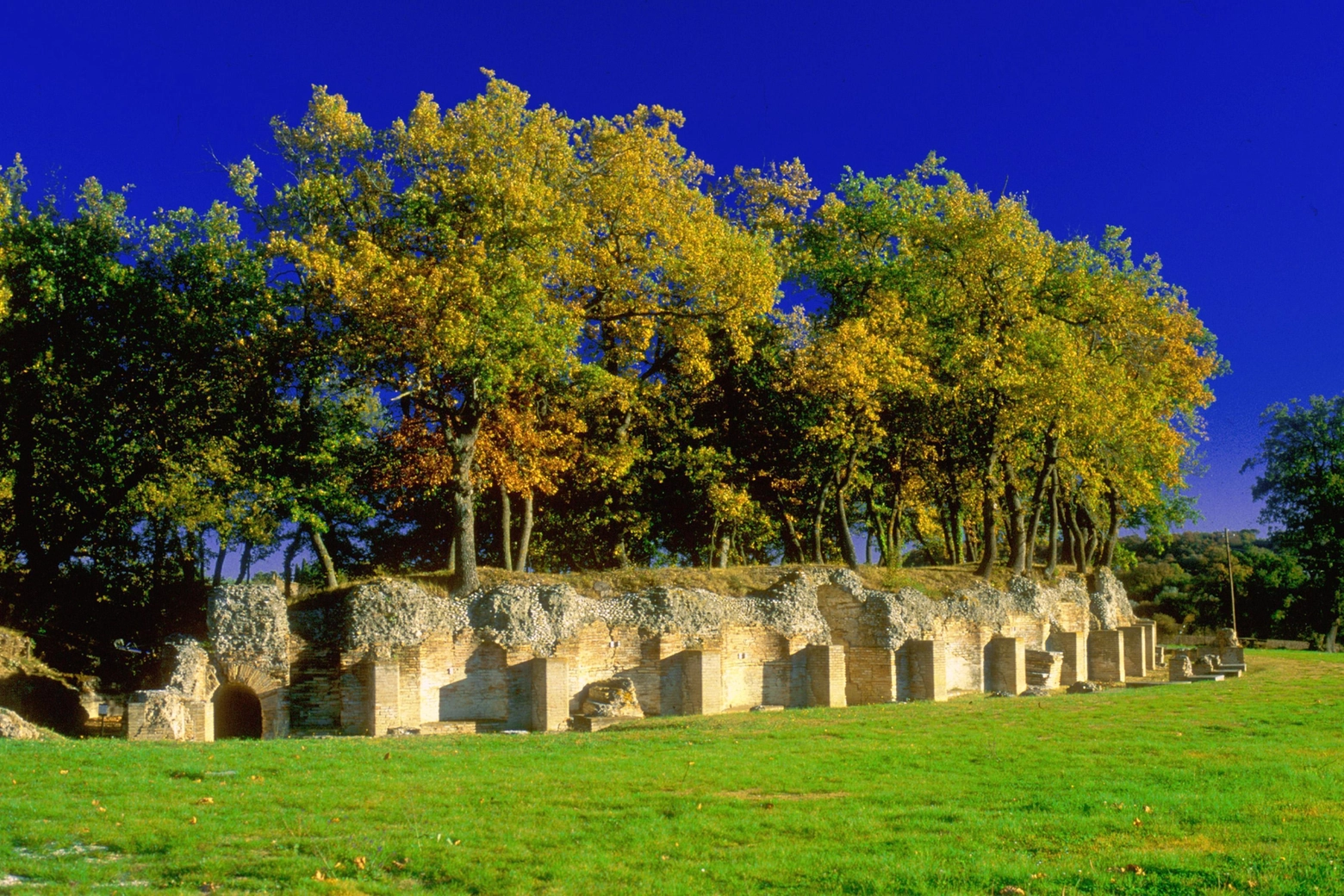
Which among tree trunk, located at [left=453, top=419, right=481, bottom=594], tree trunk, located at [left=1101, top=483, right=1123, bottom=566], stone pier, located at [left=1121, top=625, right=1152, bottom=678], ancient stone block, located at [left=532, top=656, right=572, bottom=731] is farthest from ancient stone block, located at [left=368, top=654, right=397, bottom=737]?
tree trunk, located at [left=1101, top=483, right=1123, bottom=566]

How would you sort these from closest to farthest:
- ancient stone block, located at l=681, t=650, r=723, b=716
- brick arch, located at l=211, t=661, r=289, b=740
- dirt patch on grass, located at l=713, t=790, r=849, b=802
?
dirt patch on grass, located at l=713, t=790, r=849, b=802, brick arch, located at l=211, t=661, r=289, b=740, ancient stone block, located at l=681, t=650, r=723, b=716

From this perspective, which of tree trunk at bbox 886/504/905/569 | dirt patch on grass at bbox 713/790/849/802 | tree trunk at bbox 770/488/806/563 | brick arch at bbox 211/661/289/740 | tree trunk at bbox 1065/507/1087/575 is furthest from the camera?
tree trunk at bbox 1065/507/1087/575

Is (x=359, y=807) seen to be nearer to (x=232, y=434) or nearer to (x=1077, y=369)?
(x=232, y=434)

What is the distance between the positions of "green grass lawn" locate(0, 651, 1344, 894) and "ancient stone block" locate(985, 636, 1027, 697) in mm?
11850

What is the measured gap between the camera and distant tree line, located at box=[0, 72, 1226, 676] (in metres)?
23.5

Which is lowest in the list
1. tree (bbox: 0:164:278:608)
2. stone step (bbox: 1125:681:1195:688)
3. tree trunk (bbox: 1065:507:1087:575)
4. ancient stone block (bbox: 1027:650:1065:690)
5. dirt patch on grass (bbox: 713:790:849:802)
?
stone step (bbox: 1125:681:1195:688)

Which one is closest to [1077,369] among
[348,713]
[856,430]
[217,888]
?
[856,430]

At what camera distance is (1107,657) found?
34.6 metres

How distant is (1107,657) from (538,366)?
21970mm

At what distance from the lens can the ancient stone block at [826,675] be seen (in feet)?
84.3

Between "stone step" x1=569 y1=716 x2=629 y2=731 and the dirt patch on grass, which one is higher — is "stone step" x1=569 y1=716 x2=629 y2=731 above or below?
below

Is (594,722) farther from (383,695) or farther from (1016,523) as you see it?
(1016,523)

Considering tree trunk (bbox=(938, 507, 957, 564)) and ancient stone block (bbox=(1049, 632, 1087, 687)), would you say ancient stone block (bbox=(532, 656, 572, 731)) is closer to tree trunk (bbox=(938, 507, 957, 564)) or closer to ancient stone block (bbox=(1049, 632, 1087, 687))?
ancient stone block (bbox=(1049, 632, 1087, 687))

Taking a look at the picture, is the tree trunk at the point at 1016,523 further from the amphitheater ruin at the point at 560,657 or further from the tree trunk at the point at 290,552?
the tree trunk at the point at 290,552
